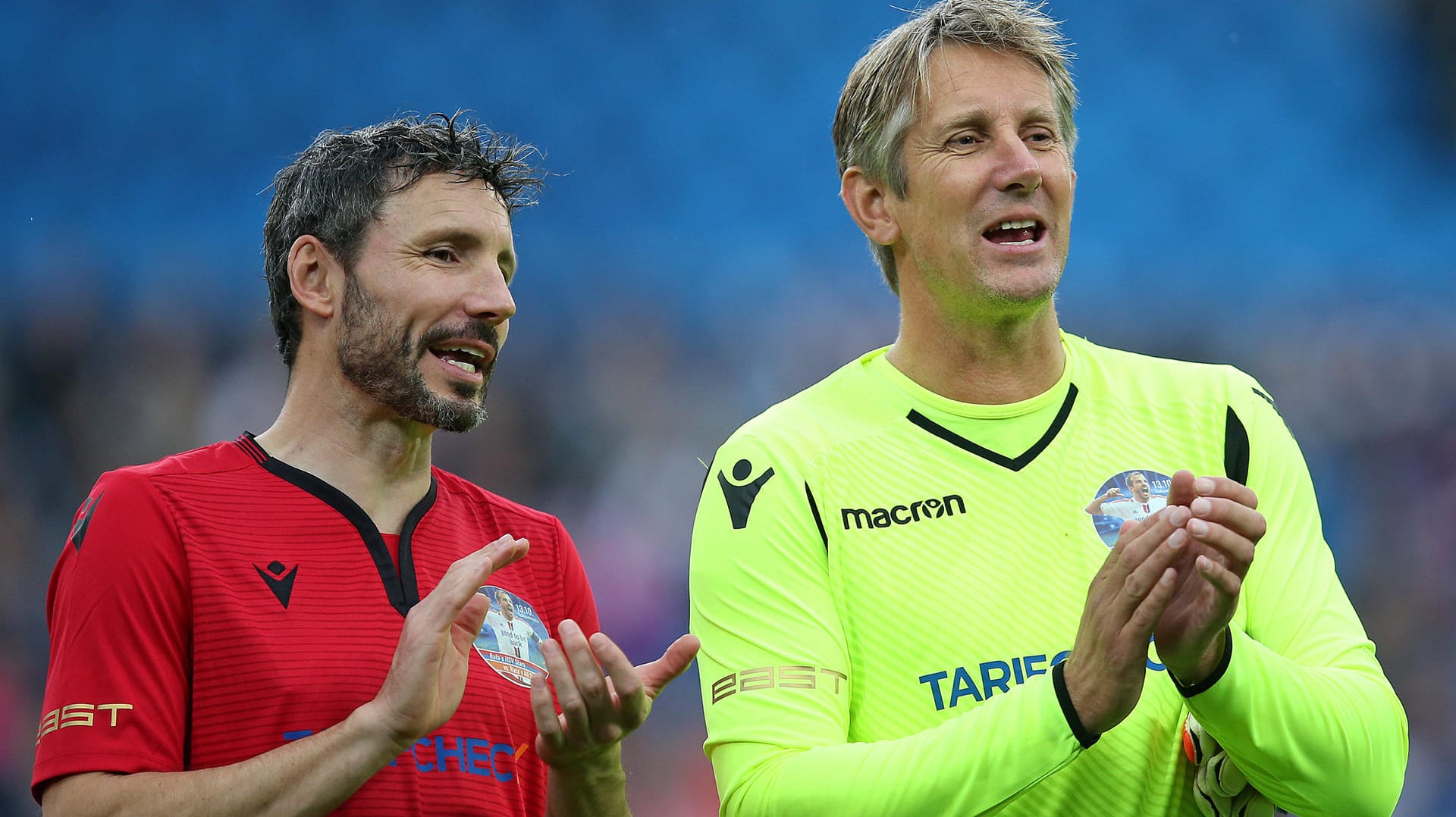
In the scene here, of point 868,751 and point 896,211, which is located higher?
point 896,211

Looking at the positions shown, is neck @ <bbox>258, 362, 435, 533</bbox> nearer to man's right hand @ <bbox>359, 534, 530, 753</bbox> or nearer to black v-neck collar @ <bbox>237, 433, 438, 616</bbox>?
black v-neck collar @ <bbox>237, 433, 438, 616</bbox>

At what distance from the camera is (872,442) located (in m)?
2.86

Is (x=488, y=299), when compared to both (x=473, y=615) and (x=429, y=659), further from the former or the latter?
(x=429, y=659)

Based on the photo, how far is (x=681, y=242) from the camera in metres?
7.39

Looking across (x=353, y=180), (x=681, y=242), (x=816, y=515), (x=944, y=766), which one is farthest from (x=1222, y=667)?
(x=681, y=242)

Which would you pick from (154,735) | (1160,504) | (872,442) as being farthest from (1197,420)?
(154,735)

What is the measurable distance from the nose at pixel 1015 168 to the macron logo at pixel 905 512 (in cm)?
65

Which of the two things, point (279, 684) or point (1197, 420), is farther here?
point (1197, 420)

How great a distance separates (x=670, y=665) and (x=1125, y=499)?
93cm

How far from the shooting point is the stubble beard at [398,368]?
3.08m

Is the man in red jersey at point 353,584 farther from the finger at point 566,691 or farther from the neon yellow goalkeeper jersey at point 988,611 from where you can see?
the neon yellow goalkeeper jersey at point 988,611

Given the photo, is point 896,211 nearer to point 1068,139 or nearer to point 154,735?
point 1068,139

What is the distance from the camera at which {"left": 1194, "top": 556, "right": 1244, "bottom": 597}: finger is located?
2162 millimetres

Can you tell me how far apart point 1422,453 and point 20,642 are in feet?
21.5
